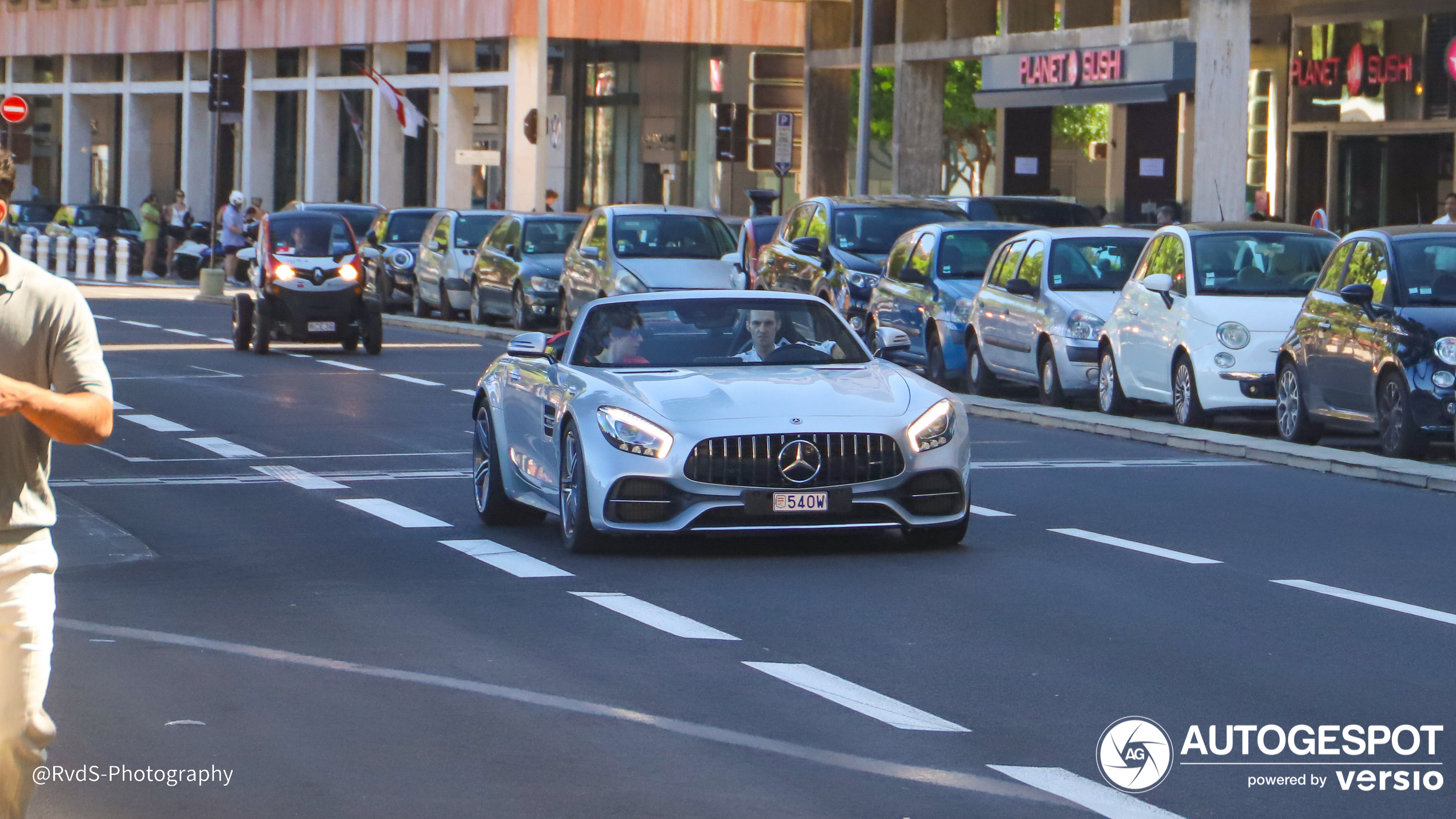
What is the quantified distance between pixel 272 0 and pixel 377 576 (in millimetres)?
58070

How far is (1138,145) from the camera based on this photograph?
43.0m

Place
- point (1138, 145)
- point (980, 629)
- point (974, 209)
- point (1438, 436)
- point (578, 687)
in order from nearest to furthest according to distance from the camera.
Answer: point (578, 687) → point (980, 629) → point (1438, 436) → point (974, 209) → point (1138, 145)

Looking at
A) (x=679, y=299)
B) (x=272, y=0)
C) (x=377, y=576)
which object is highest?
(x=272, y=0)

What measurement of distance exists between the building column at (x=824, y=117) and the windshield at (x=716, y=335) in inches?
1607

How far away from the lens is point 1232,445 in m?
17.6

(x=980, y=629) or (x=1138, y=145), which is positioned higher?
(x=1138, y=145)

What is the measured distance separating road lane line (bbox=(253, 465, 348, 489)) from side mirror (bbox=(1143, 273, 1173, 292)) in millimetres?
7020

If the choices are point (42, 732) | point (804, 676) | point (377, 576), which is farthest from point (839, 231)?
point (42, 732)

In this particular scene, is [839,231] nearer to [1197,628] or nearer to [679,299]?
[679,299]

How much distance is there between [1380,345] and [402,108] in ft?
139

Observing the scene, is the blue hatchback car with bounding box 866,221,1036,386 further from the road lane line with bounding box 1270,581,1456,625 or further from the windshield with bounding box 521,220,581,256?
the road lane line with bounding box 1270,581,1456,625

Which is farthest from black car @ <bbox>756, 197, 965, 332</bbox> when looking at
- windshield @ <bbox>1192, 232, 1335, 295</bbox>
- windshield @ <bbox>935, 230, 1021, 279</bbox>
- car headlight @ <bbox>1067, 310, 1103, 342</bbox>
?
windshield @ <bbox>1192, 232, 1335, 295</bbox>

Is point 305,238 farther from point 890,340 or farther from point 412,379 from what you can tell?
point 890,340

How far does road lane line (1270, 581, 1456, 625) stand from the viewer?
32.1 ft
